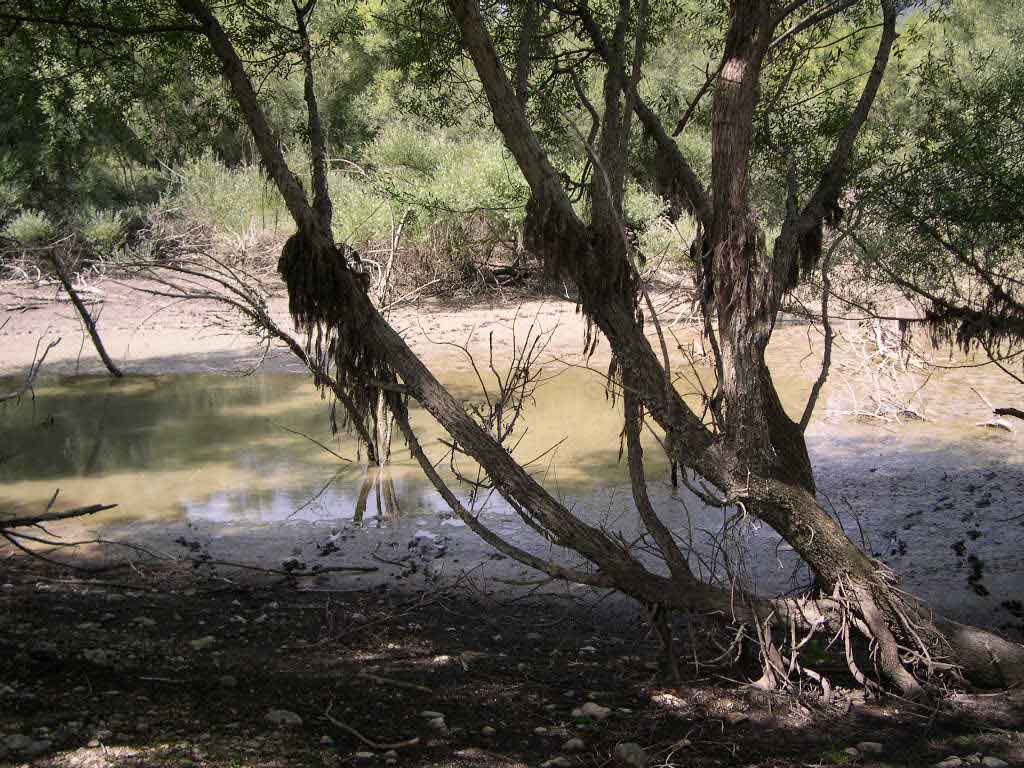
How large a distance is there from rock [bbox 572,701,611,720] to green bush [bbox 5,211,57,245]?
1565 cm

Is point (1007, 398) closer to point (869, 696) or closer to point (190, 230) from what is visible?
point (869, 696)

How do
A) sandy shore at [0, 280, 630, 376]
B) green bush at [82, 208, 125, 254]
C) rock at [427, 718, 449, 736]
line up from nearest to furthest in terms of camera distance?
rock at [427, 718, 449, 736] → sandy shore at [0, 280, 630, 376] → green bush at [82, 208, 125, 254]

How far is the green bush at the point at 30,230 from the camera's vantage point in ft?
56.9

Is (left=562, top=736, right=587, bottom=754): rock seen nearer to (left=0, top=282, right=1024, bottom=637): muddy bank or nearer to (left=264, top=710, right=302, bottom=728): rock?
(left=264, top=710, right=302, bottom=728): rock

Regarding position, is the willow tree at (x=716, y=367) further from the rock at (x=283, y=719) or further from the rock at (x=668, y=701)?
the rock at (x=283, y=719)

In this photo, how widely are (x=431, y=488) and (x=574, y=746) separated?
16.9ft

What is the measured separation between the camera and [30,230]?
1748 centimetres

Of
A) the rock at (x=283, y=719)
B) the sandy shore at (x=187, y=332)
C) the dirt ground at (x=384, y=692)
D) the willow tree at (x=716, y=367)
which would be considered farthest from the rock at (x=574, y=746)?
the sandy shore at (x=187, y=332)

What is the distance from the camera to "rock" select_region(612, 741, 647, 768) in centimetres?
390

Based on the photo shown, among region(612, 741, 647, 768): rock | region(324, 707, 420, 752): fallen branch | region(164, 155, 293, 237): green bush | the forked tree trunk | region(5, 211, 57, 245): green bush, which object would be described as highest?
region(164, 155, 293, 237): green bush

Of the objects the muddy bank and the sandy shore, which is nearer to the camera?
the muddy bank

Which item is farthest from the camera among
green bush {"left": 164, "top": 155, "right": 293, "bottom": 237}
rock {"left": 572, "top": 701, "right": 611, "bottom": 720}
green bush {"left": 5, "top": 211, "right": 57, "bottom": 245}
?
green bush {"left": 164, "top": 155, "right": 293, "bottom": 237}

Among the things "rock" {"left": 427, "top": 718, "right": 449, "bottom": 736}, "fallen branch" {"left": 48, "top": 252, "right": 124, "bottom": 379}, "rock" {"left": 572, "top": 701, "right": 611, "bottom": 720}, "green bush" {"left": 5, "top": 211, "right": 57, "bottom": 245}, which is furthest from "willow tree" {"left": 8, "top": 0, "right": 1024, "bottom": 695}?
"green bush" {"left": 5, "top": 211, "right": 57, "bottom": 245}

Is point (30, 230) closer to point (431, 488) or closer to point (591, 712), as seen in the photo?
point (431, 488)
